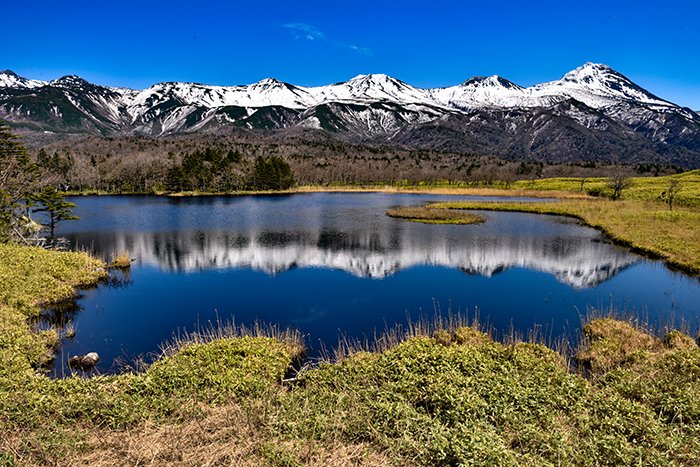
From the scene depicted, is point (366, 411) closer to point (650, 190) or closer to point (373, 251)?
point (373, 251)

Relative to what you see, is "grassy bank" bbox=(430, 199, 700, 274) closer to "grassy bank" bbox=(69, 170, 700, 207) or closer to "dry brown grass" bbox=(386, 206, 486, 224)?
"grassy bank" bbox=(69, 170, 700, 207)

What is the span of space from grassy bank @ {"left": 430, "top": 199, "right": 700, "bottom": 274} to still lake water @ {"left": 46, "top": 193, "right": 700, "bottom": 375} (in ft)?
8.49

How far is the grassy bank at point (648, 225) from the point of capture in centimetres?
4491

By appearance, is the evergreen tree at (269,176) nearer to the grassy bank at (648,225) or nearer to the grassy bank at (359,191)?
the grassy bank at (359,191)

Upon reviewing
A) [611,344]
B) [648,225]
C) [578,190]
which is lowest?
[611,344]

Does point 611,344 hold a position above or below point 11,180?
below

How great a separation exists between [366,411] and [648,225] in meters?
66.6

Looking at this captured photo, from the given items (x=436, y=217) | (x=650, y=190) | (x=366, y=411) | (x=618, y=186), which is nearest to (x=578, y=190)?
(x=618, y=186)

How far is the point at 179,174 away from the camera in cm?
15138

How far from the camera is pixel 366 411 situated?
12.9 metres

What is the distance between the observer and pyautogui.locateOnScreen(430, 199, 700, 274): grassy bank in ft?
147

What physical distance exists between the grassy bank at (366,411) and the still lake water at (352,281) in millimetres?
6779

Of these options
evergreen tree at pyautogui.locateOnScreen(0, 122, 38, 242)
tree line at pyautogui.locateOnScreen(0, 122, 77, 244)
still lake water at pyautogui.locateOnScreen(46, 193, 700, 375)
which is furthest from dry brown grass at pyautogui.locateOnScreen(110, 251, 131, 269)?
evergreen tree at pyautogui.locateOnScreen(0, 122, 38, 242)

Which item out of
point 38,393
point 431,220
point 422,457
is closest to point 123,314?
point 38,393
